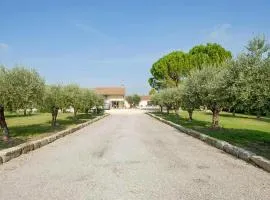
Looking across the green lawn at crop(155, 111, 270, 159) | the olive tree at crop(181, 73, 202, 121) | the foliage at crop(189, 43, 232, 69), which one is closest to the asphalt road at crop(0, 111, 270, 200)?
the green lawn at crop(155, 111, 270, 159)

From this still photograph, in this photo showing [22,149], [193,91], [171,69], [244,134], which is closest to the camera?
[22,149]

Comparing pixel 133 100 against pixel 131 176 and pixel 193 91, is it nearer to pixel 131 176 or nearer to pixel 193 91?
pixel 193 91

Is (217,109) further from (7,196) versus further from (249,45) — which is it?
(7,196)

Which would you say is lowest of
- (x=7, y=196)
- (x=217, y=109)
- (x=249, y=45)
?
(x=7, y=196)

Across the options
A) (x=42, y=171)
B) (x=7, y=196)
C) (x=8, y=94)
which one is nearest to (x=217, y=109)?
(x=8, y=94)

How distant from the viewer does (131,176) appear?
8.10m

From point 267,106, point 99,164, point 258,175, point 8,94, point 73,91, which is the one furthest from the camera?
point 73,91

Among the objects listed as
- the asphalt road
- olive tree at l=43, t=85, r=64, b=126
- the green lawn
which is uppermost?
olive tree at l=43, t=85, r=64, b=126

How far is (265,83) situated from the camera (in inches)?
516

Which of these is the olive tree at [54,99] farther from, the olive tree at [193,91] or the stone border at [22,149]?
the olive tree at [193,91]

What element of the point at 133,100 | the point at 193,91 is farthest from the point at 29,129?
the point at 133,100

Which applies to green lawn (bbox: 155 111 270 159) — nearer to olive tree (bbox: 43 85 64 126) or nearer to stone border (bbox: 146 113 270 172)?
stone border (bbox: 146 113 270 172)

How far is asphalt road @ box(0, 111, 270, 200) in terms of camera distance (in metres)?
6.60

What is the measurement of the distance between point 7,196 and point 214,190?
13.0ft
